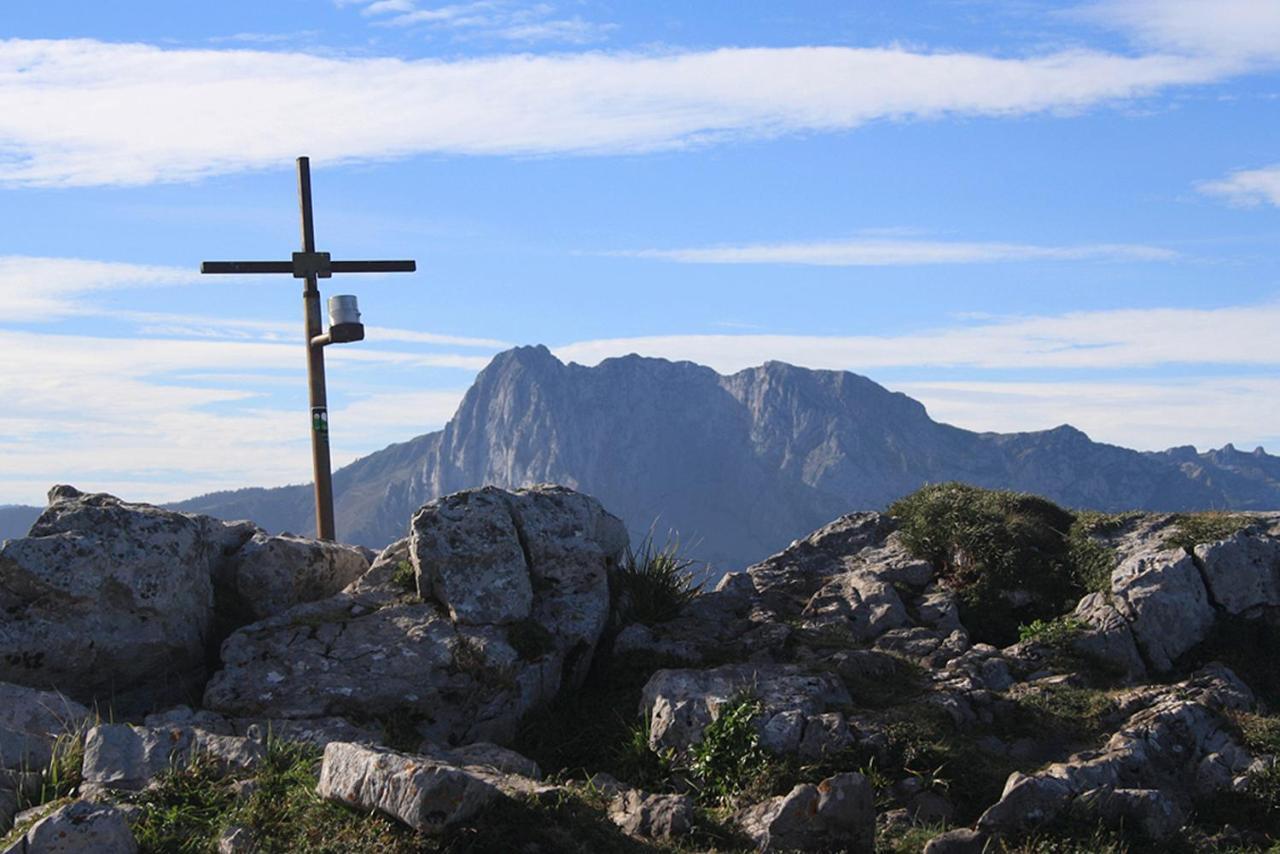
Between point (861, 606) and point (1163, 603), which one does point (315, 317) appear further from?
point (1163, 603)

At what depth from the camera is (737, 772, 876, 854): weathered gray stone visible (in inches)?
396

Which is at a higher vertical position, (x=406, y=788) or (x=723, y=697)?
(x=406, y=788)

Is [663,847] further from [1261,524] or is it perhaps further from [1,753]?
[1261,524]

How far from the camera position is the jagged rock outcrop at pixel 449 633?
44.1 feet

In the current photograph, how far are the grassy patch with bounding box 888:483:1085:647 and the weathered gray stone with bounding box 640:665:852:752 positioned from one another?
15.3ft

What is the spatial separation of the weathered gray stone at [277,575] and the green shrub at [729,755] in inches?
233

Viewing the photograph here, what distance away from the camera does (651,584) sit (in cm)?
1684

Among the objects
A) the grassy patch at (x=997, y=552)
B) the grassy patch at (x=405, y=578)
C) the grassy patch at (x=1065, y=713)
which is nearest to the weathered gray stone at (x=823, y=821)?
the grassy patch at (x=1065, y=713)

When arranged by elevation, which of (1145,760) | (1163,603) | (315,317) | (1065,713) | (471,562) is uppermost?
(315,317)

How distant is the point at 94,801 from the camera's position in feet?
31.2

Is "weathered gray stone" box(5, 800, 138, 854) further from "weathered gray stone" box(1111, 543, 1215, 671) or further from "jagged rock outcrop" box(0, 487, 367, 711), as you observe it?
"weathered gray stone" box(1111, 543, 1215, 671)

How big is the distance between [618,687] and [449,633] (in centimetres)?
199

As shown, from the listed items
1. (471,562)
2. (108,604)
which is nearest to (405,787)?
(471,562)

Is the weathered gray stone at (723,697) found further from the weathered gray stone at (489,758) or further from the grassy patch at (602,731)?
the weathered gray stone at (489,758)
